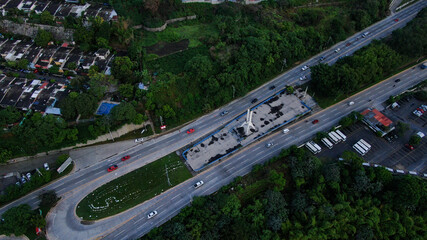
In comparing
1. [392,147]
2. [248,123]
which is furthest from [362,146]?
[248,123]

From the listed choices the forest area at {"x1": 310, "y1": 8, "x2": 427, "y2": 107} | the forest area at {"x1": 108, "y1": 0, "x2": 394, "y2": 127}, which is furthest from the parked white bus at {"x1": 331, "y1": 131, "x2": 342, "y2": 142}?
the forest area at {"x1": 108, "y1": 0, "x2": 394, "y2": 127}

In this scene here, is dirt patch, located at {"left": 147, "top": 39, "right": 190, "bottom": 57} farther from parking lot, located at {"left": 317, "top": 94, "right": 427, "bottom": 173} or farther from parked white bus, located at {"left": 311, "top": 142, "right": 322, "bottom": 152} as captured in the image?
parking lot, located at {"left": 317, "top": 94, "right": 427, "bottom": 173}

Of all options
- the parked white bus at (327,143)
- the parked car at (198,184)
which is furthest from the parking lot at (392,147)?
the parked car at (198,184)

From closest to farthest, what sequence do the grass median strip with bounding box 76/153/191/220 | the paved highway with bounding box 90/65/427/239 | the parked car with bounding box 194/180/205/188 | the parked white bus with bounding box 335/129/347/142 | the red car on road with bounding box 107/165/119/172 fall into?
the paved highway with bounding box 90/65/427/239 → the grass median strip with bounding box 76/153/191/220 → the parked car with bounding box 194/180/205/188 → the red car on road with bounding box 107/165/119/172 → the parked white bus with bounding box 335/129/347/142

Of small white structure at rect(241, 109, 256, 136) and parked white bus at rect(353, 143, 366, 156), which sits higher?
small white structure at rect(241, 109, 256, 136)

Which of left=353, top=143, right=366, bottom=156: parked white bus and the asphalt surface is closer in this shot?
the asphalt surface

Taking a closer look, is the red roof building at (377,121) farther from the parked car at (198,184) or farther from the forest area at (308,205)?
the parked car at (198,184)

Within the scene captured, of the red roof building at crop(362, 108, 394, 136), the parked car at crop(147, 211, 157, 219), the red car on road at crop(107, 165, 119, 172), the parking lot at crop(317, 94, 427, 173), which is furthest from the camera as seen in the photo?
the red roof building at crop(362, 108, 394, 136)
